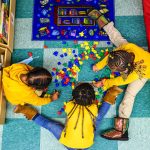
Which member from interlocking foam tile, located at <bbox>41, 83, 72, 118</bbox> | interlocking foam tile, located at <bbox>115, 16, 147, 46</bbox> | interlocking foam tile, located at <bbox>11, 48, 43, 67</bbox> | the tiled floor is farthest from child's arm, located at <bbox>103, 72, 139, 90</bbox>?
interlocking foam tile, located at <bbox>11, 48, 43, 67</bbox>

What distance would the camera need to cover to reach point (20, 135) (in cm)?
179

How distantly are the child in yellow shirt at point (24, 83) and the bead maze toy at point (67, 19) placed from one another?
34 centimetres

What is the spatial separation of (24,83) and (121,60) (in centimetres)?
54

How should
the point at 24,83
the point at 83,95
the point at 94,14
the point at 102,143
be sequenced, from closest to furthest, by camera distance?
the point at 83,95 → the point at 24,83 → the point at 102,143 → the point at 94,14

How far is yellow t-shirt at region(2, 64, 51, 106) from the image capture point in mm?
1623

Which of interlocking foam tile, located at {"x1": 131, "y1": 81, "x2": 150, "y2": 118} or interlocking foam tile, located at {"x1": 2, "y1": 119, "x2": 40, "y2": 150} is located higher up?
interlocking foam tile, located at {"x1": 131, "y1": 81, "x2": 150, "y2": 118}

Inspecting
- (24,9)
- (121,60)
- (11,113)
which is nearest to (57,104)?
(11,113)

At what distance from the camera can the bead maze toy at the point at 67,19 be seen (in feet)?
6.29

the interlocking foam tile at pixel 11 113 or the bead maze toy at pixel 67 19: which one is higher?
the bead maze toy at pixel 67 19

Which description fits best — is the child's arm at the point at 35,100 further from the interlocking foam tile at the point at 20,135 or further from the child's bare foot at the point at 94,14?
the child's bare foot at the point at 94,14

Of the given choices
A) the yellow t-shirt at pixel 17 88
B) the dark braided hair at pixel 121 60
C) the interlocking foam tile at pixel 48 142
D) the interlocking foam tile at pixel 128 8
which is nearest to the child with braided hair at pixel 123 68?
the dark braided hair at pixel 121 60

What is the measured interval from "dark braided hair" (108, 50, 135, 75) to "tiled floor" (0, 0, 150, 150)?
30 centimetres

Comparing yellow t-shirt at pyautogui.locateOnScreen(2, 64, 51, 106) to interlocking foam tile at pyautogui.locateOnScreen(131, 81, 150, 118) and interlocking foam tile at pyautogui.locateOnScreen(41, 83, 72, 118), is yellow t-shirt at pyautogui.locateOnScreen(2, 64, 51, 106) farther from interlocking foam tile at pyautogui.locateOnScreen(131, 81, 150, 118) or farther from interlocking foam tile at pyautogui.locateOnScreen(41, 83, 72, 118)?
interlocking foam tile at pyautogui.locateOnScreen(131, 81, 150, 118)

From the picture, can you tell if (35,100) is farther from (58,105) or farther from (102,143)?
(102,143)
